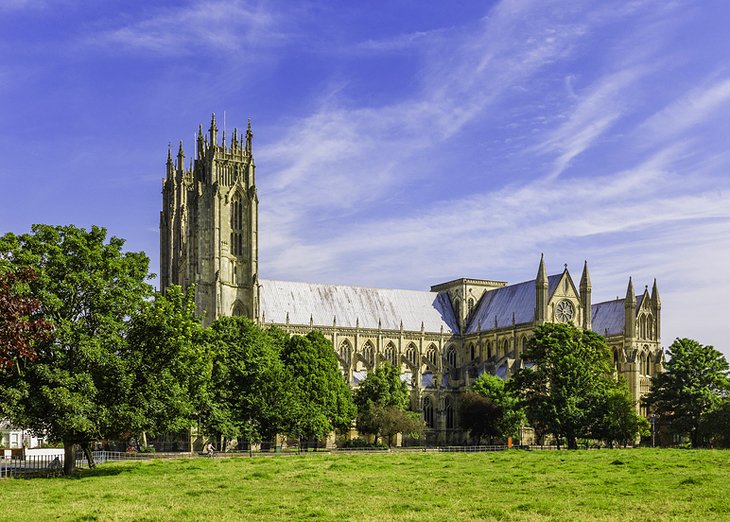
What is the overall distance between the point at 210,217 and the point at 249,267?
7.57 metres

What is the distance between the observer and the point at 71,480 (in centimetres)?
4134

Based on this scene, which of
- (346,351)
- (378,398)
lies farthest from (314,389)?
(346,351)

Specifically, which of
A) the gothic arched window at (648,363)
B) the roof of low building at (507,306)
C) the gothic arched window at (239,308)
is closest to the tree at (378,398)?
the gothic arched window at (239,308)

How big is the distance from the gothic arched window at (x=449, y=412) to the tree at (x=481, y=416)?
15398mm

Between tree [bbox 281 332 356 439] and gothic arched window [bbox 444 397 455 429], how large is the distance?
29494 millimetres

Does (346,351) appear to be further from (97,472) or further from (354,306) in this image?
(97,472)

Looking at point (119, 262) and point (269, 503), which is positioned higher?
point (119, 262)

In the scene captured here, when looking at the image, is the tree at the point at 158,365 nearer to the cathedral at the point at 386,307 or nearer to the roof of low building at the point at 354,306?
the cathedral at the point at 386,307

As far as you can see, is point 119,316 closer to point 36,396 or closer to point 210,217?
point 36,396

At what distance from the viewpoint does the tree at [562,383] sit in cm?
7656

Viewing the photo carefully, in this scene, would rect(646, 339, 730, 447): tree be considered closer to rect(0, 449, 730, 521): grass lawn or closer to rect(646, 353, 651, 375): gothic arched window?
rect(646, 353, 651, 375): gothic arched window

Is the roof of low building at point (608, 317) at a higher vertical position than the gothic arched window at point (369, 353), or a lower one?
higher

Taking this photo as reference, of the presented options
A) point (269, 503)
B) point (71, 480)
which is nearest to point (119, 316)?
point (71, 480)

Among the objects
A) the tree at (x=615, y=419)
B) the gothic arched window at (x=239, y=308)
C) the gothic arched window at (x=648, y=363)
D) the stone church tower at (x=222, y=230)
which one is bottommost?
the tree at (x=615, y=419)
